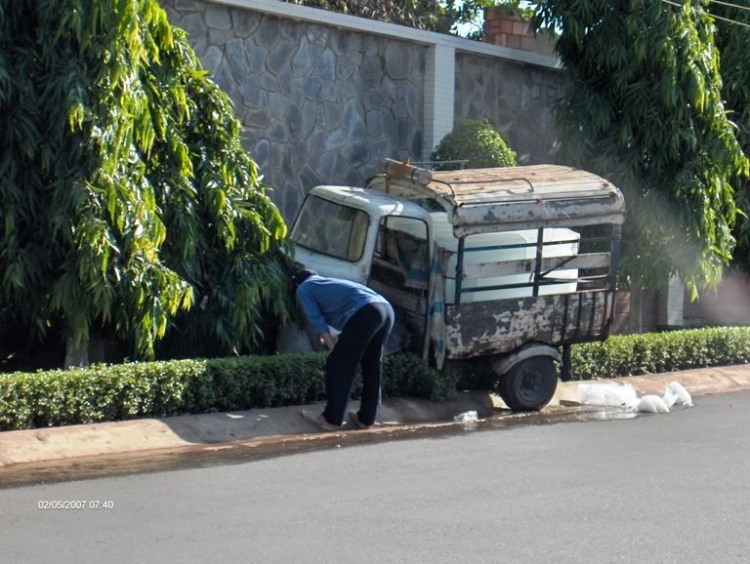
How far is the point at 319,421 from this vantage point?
34.4 feet

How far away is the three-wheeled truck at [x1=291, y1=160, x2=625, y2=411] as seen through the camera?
11523mm

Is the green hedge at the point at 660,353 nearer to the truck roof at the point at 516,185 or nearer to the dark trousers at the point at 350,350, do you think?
the truck roof at the point at 516,185

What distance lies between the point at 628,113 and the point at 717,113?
112 cm

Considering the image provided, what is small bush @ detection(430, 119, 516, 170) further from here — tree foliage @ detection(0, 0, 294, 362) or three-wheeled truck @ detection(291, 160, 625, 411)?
tree foliage @ detection(0, 0, 294, 362)

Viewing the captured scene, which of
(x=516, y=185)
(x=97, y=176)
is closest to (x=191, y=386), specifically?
(x=97, y=176)

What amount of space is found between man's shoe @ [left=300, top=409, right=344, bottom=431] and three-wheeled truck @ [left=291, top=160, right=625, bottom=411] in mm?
1455

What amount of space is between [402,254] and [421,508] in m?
4.94

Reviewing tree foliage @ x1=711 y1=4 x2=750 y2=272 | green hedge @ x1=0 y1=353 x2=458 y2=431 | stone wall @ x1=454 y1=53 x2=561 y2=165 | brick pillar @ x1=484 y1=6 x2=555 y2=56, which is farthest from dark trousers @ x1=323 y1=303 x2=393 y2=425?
brick pillar @ x1=484 y1=6 x2=555 y2=56

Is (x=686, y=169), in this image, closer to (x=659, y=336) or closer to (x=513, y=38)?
(x=659, y=336)

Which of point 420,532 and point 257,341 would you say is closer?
point 420,532

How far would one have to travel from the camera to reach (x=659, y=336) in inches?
571

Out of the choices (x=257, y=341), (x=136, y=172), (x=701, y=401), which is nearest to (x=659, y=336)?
(x=701, y=401)

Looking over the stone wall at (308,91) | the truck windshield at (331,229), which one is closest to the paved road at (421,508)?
the truck windshield at (331,229)

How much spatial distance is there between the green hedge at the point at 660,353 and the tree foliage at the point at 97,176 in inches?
Answer: 166
